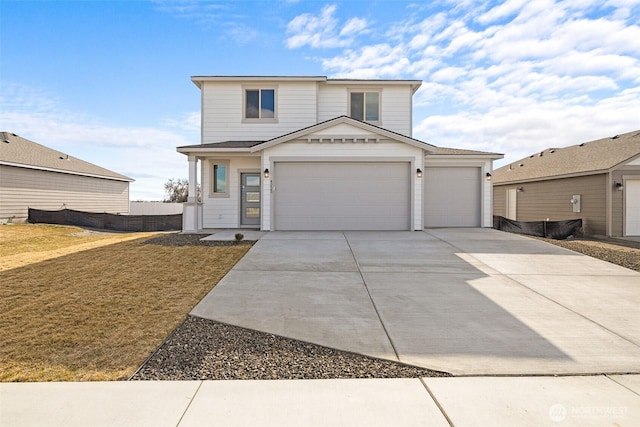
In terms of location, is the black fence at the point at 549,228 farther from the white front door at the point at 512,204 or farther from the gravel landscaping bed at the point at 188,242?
the gravel landscaping bed at the point at 188,242

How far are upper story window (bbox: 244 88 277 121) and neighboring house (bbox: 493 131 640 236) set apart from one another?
13.8 m

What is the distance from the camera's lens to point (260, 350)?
3723 mm

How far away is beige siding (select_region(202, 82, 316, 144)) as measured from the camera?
1428cm

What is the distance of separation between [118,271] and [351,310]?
5134 mm

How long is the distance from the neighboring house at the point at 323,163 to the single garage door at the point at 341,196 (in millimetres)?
36

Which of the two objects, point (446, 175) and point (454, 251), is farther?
point (446, 175)

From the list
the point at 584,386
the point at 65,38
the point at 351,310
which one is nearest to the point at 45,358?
the point at 351,310

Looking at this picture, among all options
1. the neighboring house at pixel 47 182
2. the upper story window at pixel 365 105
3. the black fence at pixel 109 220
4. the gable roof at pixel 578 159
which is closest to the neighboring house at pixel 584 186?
the gable roof at pixel 578 159

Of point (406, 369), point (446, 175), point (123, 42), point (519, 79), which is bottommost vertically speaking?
point (406, 369)

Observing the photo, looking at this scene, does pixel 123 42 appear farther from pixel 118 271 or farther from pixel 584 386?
pixel 584 386

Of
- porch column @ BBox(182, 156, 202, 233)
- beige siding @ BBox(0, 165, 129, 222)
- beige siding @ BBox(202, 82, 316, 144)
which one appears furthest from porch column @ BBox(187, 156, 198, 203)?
beige siding @ BBox(0, 165, 129, 222)

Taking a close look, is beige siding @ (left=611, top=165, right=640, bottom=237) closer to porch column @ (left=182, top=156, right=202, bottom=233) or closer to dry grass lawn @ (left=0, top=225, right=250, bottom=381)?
dry grass lawn @ (left=0, top=225, right=250, bottom=381)

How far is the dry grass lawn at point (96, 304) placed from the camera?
11.2 ft

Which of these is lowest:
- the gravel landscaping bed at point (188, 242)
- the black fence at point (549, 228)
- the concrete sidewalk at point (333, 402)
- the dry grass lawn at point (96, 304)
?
the concrete sidewalk at point (333, 402)
